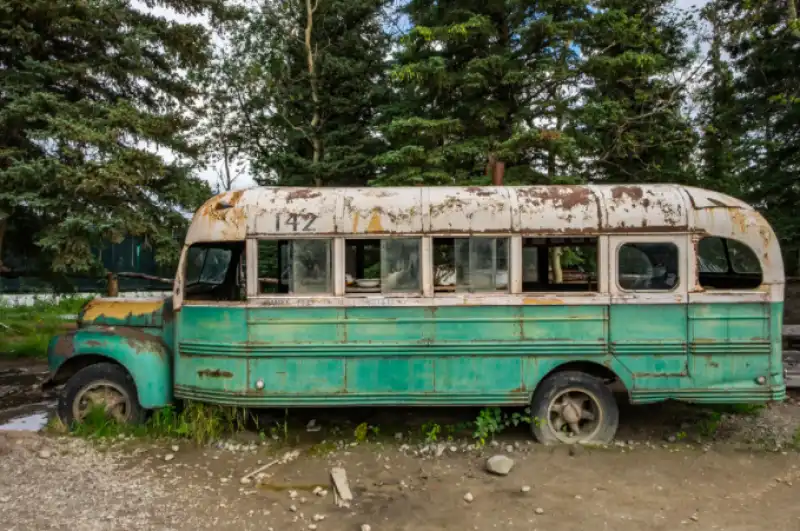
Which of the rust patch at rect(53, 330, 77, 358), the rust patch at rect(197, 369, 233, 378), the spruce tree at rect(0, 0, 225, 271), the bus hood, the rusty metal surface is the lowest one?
the rusty metal surface

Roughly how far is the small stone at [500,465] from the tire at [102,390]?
3.78 metres

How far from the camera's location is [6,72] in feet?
32.7

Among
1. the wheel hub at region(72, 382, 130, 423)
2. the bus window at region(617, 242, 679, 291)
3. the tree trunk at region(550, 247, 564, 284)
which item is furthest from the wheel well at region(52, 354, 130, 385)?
the bus window at region(617, 242, 679, 291)

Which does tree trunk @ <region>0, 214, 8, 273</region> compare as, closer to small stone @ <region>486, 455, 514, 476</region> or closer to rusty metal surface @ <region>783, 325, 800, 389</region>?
small stone @ <region>486, 455, 514, 476</region>

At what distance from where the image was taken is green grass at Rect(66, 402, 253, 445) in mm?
5789

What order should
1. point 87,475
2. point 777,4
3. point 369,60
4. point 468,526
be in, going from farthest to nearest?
point 369,60 → point 777,4 → point 87,475 → point 468,526

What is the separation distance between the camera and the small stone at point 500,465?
507 centimetres

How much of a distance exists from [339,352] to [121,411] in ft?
8.55

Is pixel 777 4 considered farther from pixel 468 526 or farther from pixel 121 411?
pixel 121 411

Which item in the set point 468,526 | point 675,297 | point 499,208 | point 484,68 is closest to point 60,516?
point 468,526

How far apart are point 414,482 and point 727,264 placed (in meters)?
4.25

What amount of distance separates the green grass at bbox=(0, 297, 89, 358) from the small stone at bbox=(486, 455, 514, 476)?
10.1 meters

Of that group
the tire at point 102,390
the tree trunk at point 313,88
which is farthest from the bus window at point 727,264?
the tree trunk at point 313,88

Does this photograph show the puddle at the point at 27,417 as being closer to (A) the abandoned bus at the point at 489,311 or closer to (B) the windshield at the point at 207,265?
(A) the abandoned bus at the point at 489,311
